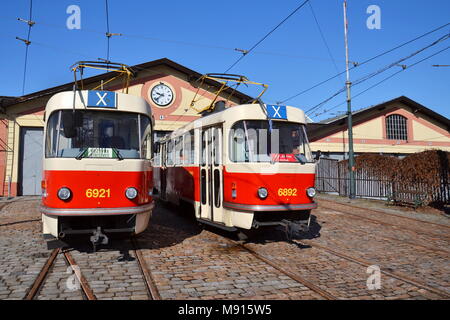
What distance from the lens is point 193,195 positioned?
29.5 feet

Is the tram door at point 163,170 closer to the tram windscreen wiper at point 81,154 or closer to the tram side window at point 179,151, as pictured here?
the tram side window at point 179,151

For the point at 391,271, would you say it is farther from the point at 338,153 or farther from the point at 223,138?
the point at 338,153

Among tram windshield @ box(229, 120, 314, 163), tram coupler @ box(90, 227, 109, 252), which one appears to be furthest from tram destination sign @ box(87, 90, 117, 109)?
tram windshield @ box(229, 120, 314, 163)

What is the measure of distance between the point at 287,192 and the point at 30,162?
1802 centimetres

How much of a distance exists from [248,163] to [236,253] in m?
1.82

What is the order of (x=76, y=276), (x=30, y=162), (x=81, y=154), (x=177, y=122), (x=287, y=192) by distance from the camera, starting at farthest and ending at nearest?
(x=177, y=122)
(x=30, y=162)
(x=287, y=192)
(x=81, y=154)
(x=76, y=276)

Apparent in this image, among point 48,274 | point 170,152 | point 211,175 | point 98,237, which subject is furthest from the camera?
point 170,152

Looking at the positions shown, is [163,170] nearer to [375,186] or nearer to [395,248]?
[395,248]

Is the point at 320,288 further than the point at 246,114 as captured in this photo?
No

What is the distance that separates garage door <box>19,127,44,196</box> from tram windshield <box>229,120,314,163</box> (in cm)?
1672

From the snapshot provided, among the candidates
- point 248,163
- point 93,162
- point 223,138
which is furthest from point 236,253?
point 93,162

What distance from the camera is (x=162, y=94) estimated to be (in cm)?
2309

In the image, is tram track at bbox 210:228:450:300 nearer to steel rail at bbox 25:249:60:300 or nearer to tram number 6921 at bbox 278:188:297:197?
tram number 6921 at bbox 278:188:297:197

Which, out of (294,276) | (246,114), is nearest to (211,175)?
(246,114)
